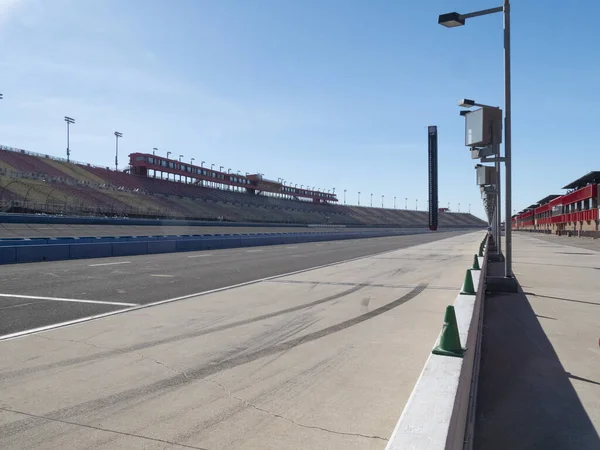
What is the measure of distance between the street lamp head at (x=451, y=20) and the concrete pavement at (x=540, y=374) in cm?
643

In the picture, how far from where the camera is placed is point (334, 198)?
15188cm

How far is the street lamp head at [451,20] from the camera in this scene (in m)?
10.3

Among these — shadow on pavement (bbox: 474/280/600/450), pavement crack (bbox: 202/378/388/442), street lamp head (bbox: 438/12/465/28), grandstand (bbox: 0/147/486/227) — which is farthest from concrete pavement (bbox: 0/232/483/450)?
grandstand (bbox: 0/147/486/227)

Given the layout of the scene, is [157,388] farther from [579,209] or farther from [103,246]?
[579,209]

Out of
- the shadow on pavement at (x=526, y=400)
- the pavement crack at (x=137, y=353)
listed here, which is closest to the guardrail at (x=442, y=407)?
the shadow on pavement at (x=526, y=400)

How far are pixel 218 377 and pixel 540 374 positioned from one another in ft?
12.9

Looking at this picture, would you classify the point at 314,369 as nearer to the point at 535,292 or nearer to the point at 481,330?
the point at 481,330

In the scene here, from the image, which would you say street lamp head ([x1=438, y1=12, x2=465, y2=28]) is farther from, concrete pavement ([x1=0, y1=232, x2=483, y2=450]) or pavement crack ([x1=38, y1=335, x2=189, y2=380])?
pavement crack ([x1=38, y1=335, x2=189, y2=380])

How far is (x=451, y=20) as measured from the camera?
34.0 ft

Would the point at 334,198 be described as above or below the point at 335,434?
above

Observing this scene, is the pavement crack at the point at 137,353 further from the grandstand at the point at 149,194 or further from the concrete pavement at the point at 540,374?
the grandstand at the point at 149,194

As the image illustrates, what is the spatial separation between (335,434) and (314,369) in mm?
1637

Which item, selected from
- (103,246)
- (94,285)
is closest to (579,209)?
(103,246)

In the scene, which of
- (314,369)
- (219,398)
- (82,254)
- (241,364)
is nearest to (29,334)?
(241,364)
